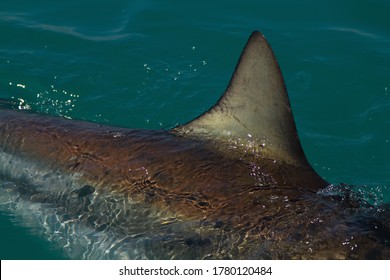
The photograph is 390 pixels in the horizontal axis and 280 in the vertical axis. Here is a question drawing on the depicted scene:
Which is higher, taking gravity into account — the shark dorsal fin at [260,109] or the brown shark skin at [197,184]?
the shark dorsal fin at [260,109]

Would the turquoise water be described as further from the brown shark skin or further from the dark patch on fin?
the dark patch on fin

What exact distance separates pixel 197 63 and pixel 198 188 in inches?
137

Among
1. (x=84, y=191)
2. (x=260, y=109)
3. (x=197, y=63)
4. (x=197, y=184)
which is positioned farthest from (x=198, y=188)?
(x=197, y=63)

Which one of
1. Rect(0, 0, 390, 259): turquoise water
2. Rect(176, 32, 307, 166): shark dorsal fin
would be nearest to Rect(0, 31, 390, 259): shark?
Rect(176, 32, 307, 166): shark dorsal fin

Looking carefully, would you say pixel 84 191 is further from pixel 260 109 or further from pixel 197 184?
pixel 260 109

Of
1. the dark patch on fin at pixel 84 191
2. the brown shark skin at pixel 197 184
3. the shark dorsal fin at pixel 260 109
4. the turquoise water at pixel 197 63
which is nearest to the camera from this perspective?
the brown shark skin at pixel 197 184

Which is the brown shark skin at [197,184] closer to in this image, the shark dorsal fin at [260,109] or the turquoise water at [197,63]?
the shark dorsal fin at [260,109]

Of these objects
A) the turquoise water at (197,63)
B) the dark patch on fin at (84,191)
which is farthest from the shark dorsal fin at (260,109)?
the turquoise water at (197,63)

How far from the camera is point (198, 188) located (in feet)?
13.3

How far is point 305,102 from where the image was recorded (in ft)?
22.3

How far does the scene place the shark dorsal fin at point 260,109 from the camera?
422cm

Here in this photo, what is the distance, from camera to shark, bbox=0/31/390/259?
3.72 metres

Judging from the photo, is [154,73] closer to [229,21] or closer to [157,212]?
[229,21]

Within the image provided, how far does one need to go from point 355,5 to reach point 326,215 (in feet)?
18.3
